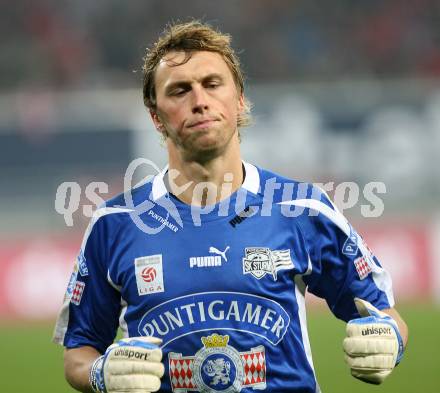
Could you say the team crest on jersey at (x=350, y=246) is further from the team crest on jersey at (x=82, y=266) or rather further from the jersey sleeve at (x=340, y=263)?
the team crest on jersey at (x=82, y=266)

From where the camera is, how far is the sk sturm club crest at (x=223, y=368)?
3797 millimetres

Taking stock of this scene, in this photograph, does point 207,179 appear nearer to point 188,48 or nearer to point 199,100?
point 199,100

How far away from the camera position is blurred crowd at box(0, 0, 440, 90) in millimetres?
16906

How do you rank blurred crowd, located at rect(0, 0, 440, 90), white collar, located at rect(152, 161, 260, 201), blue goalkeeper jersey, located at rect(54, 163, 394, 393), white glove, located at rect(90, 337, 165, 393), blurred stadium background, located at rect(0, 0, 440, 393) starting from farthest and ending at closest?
blurred crowd, located at rect(0, 0, 440, 90), blurred stadium background, located at rect(0, 0, 440, 393), white collar, located at rect(152, 161, 260, 201), blue goalkeeper jersey, located at rect(54, 163, 394, 393), white glove, located at rect(90, 337, 165, 393)

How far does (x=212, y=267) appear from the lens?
3.90 metres

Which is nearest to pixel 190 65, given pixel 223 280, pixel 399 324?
pixel 223 280

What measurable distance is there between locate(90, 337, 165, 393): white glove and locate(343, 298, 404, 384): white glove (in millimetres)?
714

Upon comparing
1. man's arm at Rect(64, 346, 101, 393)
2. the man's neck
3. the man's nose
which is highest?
the man's nose

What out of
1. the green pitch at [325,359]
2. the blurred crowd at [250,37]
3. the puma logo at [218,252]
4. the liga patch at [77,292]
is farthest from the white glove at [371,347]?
the blurred crowd at [250,37]

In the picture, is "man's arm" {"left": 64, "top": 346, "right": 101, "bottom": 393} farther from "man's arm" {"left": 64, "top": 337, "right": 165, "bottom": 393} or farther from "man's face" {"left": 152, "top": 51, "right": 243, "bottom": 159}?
"man's face" {"left": 152, "top": 51, "right": 243, "bottom": 159}

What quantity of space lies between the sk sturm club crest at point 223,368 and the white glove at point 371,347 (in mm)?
365

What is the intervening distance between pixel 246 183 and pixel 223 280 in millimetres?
490

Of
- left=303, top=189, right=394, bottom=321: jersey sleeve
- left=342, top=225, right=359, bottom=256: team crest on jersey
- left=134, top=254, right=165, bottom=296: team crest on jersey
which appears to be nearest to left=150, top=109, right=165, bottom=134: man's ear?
left=134, top=254, right=165, bottom=296: team crest on jersey

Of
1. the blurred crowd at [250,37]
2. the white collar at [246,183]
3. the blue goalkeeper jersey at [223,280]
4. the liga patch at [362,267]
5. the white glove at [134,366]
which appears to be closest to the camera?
the white glove at [134,366]
